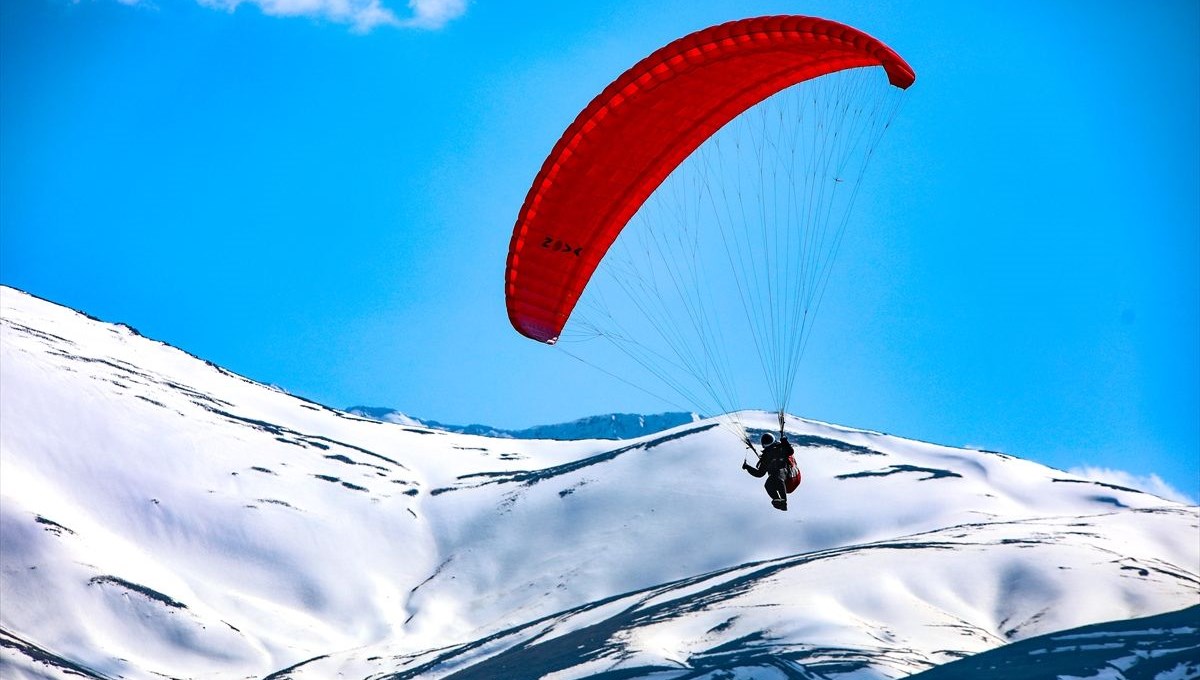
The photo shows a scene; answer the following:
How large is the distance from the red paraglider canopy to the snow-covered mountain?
84.7 m

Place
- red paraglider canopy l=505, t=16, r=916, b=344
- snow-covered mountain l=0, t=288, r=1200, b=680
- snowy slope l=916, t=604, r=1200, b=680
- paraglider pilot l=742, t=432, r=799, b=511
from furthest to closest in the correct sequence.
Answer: snow-covered mountain l=0, t=288, r=1200, b=680 → snowy slope l=916, t=604, r=1200, b=680 → paraglider pilot l=742, t=432, r=799, b=511 → red paraglider canopy l=505, t=16, r=916, b=344

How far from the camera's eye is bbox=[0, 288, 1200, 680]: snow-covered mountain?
421 feet

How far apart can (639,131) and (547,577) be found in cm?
15513

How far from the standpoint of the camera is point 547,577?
589ft

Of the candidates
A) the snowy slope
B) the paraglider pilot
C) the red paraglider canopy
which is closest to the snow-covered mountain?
the snowy slope

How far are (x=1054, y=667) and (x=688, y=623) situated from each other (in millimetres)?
37153

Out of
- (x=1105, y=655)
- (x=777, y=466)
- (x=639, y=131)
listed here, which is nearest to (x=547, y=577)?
(x=1105, y=655)

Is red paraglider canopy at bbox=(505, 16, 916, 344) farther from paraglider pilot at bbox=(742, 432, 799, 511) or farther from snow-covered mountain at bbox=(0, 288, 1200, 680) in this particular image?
snow-covered mountain at bbox=(0, 288, 1200, 680)

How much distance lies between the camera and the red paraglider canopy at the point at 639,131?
86.7 ft

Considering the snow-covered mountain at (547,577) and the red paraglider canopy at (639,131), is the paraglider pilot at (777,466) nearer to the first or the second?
the red paraglider canopy at (639,131)

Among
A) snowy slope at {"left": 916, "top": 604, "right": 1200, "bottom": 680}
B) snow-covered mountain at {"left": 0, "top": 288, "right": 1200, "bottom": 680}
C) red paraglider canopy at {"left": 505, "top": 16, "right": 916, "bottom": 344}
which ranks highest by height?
snow-covered mountain at {"left": 0, "top": 288, "right": 1200, "bottom": 680}

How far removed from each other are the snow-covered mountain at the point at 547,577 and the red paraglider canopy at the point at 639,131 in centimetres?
8467

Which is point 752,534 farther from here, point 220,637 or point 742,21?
point 742,21

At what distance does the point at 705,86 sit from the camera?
94.4ft
